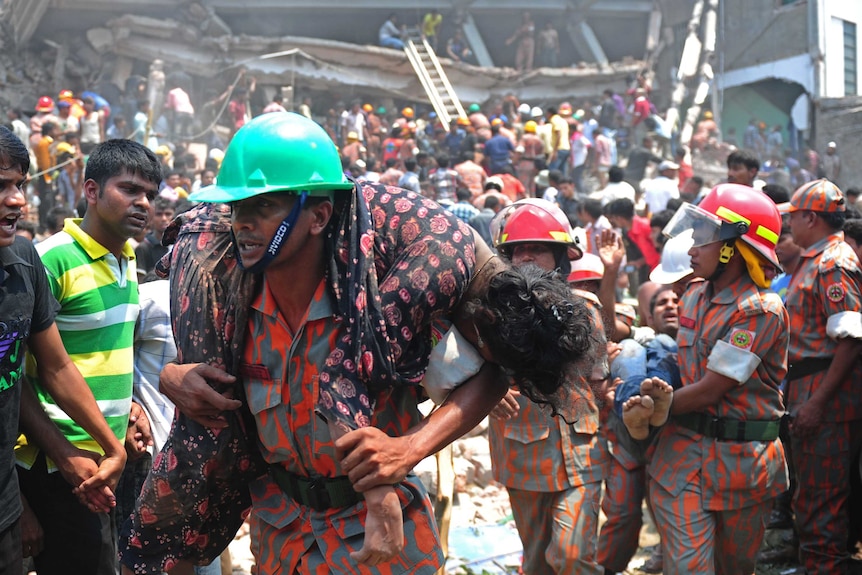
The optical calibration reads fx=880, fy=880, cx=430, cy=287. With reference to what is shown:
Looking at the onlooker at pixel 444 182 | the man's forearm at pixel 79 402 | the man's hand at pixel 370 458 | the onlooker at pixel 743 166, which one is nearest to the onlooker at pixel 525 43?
the onlooker at pixel 444 182

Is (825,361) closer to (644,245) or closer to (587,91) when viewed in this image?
(644,245)

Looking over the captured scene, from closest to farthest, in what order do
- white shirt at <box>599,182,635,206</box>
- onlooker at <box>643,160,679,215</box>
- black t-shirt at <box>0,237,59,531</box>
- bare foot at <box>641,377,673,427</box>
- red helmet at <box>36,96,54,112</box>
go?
1. black t-shirt at <box>0,237,59,531</box>
2. bare foot at <box>641,377,673,427</box>
3. white shirt at <box>599,182,635,206</box>
4. onlooker at <box>643,160,679,215</box>
5. red helmet at <box>36,96,54,112</box>

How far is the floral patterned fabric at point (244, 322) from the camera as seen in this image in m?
2.13

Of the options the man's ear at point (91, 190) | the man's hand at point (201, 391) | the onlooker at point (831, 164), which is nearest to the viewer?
the man's hand at point (201, 391)

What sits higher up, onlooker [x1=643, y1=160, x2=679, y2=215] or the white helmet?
the white helmet

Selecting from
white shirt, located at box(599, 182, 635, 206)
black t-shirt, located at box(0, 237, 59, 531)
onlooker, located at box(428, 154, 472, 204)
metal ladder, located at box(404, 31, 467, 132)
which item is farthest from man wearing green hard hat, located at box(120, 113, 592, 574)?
metal ladder, located at box(404, 31, 467, 132)

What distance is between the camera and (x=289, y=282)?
2.33 meters

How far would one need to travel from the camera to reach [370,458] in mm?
2055

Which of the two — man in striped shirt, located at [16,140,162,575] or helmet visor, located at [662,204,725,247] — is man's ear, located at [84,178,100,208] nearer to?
man in striped shirt, located at [16,140,162,575]

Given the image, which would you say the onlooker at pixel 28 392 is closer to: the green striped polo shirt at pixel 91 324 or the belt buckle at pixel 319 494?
the green striped polo shirt at pixel 91 324

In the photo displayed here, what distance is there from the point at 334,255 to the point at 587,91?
28.9 m

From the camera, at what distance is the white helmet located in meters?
4.27

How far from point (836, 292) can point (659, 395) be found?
1623 mm

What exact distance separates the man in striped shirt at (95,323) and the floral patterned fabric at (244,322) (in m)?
0.88
